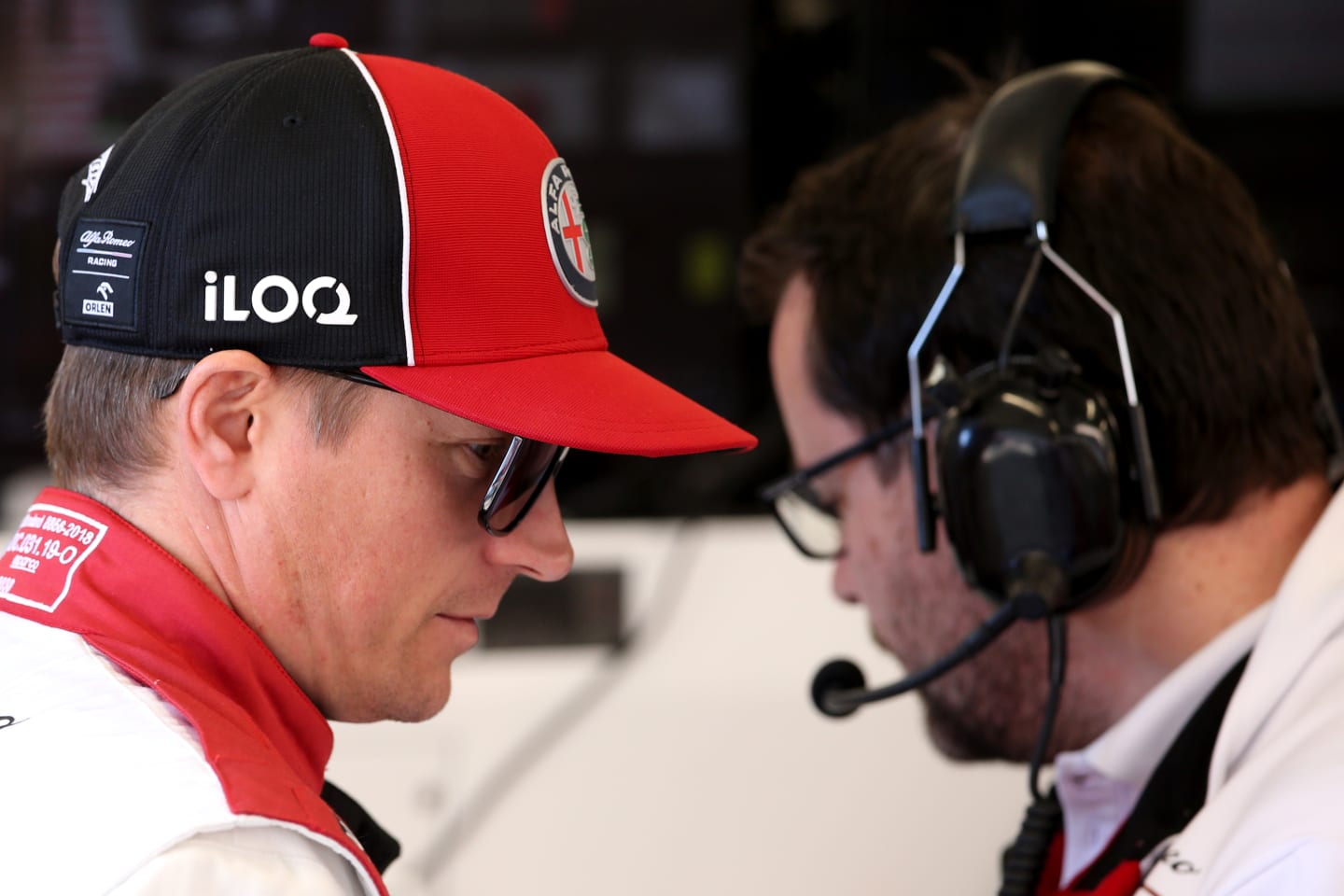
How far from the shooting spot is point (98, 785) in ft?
1.68

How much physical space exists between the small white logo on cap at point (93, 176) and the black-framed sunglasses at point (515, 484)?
9.6 inches

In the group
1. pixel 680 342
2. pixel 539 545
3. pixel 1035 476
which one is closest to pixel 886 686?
pixel 1035 476

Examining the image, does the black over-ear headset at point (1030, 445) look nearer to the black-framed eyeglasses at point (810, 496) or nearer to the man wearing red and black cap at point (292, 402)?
the black-framed eyeglasses at point (810, 496)

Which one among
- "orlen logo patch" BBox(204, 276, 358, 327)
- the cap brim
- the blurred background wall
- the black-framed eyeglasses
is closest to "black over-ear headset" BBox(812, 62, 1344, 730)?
the black-framed eyeglasses

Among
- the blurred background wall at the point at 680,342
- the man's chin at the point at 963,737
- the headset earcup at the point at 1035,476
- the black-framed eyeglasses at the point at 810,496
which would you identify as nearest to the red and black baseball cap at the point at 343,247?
the headset earcup at the point at 1035,476

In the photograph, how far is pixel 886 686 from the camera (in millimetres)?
959

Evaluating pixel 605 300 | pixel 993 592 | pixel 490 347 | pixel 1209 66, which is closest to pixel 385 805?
pixel 605 300

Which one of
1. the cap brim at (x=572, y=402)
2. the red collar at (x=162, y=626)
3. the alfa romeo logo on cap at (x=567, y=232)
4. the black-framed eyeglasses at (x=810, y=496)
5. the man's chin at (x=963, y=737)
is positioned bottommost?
the man's chin at (x=963, y=737)

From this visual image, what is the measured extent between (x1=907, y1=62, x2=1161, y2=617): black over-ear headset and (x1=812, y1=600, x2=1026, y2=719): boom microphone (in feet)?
0.07

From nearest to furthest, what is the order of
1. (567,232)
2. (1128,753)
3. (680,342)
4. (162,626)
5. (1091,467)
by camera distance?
(162,626)
(567,232)
(1091,467)
(1128,753)
(680,342)

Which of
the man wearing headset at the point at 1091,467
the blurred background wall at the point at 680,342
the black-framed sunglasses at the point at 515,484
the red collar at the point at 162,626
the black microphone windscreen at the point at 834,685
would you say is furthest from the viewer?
the blurred background wall at the point at 680,342

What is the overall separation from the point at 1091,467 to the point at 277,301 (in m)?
0.51

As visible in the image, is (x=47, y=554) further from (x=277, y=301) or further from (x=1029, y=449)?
(x=1029, y=449)

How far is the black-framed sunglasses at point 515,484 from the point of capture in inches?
27.2
